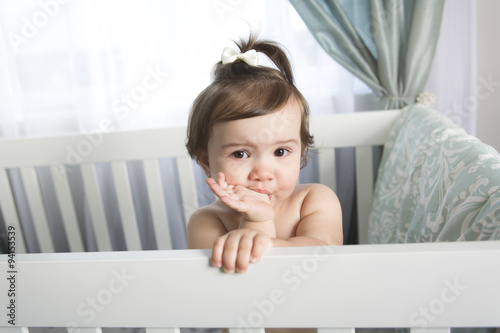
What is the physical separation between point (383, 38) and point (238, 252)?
933mm

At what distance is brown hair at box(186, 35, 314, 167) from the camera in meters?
0.71

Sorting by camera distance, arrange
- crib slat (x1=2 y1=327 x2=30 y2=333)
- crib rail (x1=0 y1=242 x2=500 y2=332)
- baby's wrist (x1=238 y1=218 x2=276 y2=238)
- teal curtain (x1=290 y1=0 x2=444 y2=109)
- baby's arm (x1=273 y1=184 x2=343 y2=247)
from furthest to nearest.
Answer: teal curtain (x1=290 y1=0 x2=444 y2=109)
baby's arm (x1=273 y1=184 x2=343 y2=247)
baby's wrist (x1=238 y1=218 x2=276 y2=238)
crib slat (x1=2 y1=327 x2=30 y2=333)
crib rail (x1=0 y1=242 x2=500 y2=332)

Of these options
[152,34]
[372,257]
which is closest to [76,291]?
[372,257]

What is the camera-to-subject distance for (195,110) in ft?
2.60

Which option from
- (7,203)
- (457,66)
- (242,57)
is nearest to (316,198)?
(242,57)

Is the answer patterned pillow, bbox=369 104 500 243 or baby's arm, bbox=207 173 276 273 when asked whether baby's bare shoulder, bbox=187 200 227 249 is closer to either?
baby's arm, bbox=207 173 276 273

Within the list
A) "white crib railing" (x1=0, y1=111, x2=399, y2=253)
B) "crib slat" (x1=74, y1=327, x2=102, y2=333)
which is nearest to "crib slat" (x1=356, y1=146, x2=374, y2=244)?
"white crib railing" (x1=0, y1=111, x2=399, y2=253)

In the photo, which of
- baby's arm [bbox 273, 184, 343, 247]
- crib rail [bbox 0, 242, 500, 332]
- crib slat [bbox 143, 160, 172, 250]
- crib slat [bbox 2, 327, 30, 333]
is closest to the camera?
crib rail [bbox 0, 242, 500, 332]

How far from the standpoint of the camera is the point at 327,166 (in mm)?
1259

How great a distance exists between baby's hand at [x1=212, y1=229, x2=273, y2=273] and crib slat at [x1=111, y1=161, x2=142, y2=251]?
87 cm

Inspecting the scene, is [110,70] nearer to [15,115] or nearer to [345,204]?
[15,115]

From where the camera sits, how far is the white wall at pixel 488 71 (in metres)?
1.26

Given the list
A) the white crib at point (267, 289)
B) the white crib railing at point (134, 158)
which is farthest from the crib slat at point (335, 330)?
the white crib railing at point (134, 158)

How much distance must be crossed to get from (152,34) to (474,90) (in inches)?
40.5
